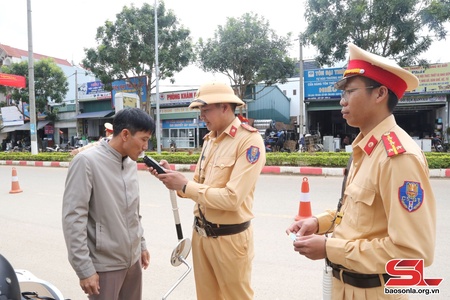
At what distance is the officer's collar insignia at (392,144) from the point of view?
1195 millimetres

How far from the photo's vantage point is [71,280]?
3338mm

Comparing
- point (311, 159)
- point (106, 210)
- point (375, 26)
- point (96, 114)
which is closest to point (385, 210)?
point (106, 210)

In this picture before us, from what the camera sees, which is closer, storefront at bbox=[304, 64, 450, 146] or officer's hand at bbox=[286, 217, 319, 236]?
officer's hand at bbox=[286, 217, 319, 236]

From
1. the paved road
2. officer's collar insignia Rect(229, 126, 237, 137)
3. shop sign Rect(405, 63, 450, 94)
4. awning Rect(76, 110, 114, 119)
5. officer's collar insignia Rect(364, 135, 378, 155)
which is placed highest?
shop sign Rect(405, 63, 450, 94)

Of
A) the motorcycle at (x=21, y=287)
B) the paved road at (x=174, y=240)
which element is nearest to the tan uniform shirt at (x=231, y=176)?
the motorcycle at (x=21, y=287)

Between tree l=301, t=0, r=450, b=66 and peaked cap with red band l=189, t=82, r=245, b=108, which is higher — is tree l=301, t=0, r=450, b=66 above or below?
above

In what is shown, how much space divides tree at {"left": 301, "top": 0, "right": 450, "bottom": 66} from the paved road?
6381 mm

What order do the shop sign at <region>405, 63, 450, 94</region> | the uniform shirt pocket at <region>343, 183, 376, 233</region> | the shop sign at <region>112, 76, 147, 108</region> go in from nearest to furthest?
the uniform shirt pocket at <region>343, 183, 376, 233</region> → the shop sign at <region>405, 63, 450, 94</region> → the shop sign at <region>112, 76, 147, 108</region>

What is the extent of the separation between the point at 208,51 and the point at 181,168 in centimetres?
827

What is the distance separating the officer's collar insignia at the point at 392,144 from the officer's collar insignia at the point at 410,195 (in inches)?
4.5

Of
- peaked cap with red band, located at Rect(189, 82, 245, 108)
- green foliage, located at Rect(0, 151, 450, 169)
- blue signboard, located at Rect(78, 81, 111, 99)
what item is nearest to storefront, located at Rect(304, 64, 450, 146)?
green foliage, located at Rect(0, 151, 450, 169)

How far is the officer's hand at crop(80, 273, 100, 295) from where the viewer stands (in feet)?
5.85

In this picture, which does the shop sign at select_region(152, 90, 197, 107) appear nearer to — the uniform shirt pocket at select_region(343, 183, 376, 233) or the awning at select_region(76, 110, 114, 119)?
the awning at select_region(76, 110, 114, 119)

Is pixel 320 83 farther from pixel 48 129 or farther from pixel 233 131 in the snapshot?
pixel 48 129
